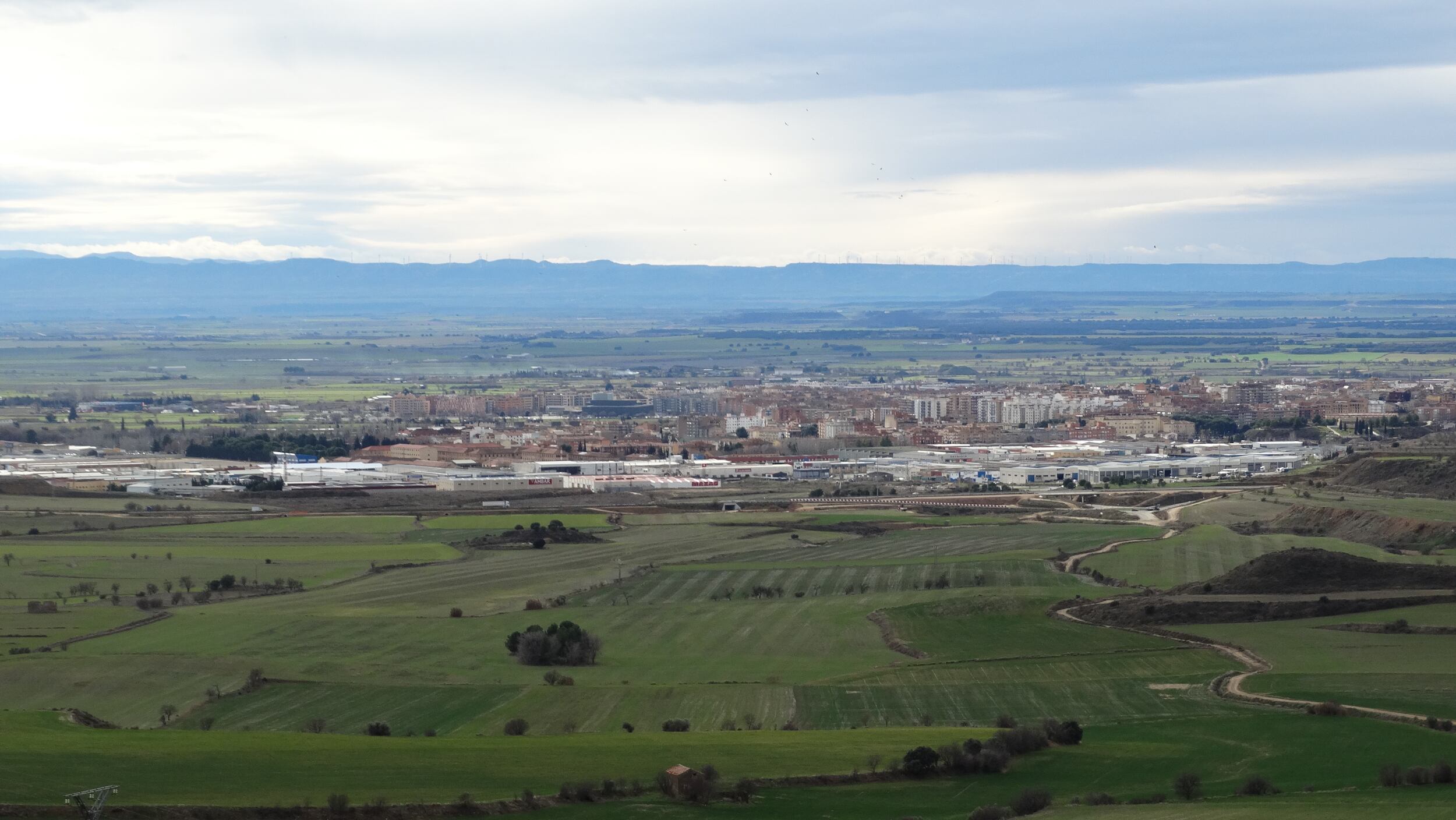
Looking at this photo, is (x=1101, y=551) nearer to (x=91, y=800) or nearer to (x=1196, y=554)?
(x=1196, y=554)

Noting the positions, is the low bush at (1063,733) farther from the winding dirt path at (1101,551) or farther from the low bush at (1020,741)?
the winding dirt path at (1101,551)

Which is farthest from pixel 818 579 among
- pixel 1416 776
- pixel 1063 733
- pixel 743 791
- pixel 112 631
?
pixel 1416 776

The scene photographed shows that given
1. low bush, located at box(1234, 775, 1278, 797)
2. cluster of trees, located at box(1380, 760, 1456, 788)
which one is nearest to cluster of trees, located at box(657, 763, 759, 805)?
low bush, located at box(1234, 775, 1278, 797)

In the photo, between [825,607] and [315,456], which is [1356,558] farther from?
[315,456]

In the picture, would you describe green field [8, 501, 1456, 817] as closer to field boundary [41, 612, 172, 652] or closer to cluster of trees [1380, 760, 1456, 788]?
cluster of trees [1380, 760, 1456, 788]

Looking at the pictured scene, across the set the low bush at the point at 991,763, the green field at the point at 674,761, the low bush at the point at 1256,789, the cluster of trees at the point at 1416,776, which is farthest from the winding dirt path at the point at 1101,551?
the low bush at the point at 1256,789
